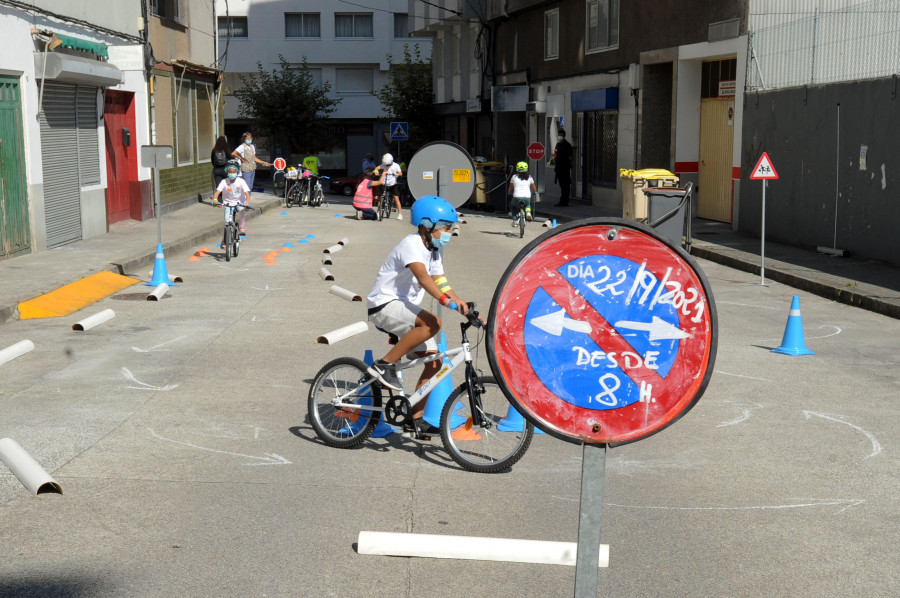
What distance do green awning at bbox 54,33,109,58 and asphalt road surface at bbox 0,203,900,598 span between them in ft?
32.8

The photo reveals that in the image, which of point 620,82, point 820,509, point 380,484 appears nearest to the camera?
point 820,509

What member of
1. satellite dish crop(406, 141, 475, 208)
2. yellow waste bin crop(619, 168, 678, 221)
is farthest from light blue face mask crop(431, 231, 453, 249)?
yellow waste bin crop(619, 168, 678, 221)

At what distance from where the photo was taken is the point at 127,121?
2609 cm

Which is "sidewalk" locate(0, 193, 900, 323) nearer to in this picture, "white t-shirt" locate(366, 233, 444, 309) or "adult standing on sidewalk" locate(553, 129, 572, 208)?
"white t-shirt" locate(366, 233, 444, 309)

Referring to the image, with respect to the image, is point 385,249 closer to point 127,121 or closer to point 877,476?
point 127,121

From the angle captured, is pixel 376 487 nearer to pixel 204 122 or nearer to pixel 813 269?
pixel 813 269

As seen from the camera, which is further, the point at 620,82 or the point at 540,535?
the point at 620,82

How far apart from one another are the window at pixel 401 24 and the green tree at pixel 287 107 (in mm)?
6116

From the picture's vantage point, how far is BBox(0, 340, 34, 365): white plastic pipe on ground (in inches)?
390

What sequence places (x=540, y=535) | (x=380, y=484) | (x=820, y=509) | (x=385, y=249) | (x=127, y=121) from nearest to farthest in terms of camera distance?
(x=540, y=535), (x=820, y=509), (x=380, y=484), (x=385, y=249), (x=127, y=121)

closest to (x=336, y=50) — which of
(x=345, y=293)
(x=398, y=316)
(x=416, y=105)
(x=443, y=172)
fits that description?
(x=416, y=105)

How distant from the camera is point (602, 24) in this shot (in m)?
32.8

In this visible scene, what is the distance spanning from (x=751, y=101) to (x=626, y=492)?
59.4ft

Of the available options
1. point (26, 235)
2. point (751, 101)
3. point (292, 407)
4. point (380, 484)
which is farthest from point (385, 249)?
point (380, 484)
